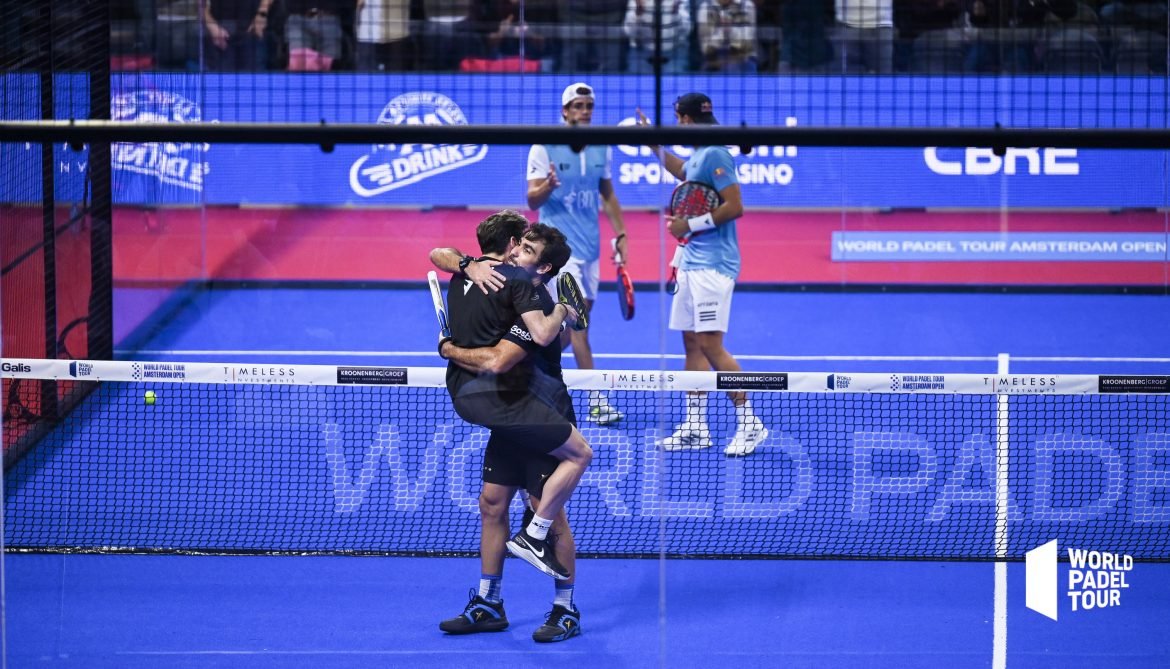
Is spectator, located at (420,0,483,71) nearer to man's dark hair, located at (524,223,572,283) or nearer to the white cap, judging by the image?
the white cap

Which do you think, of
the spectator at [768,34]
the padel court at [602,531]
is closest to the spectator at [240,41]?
the padel court at [602,531]

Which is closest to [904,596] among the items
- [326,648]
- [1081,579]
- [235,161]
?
[1081,579]

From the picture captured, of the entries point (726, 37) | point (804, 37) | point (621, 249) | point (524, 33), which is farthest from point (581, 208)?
point (804, 37)

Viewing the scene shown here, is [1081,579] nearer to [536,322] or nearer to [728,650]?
[728,650]

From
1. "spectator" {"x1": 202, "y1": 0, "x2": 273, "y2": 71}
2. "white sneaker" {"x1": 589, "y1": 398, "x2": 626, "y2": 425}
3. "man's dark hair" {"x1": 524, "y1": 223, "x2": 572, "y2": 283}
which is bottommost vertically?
"white sneaker" {"x1": 589, "y1": 398, "x2": 626, "y2": 425}

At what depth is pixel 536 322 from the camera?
5227 millimetres

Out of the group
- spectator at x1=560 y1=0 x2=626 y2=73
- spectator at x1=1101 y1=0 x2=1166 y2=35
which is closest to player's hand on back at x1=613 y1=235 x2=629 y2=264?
spectator at x1=560 y1=0 x2=626 y2=73

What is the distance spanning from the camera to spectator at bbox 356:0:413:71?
13.3 meters

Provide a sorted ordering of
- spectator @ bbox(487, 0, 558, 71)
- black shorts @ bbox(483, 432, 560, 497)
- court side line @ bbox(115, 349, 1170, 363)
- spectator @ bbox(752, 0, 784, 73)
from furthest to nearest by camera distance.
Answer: spectator @ bbox(752, 0, 784, 73) < spectator @ bbox(487, 0, 558, 71) < court side line @ bbox(115, 349, 1170, 363) < black shorts @ bbox(483, 432, 560, 497)

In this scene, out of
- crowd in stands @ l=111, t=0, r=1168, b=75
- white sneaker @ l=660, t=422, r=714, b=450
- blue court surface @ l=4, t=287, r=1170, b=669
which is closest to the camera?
blue court surface @ l=4, t=287, r=1170, b=669

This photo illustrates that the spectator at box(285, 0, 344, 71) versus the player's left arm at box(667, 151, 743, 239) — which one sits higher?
the spectator at box(285, 0, 344, 71)

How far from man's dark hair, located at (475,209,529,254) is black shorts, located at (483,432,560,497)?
29.5 inches

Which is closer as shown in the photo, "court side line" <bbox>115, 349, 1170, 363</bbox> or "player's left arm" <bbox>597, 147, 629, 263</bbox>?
"player's left arm" <bbox>597, 147, 629, 263</bbox>

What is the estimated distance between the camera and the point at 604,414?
8.45 metres
